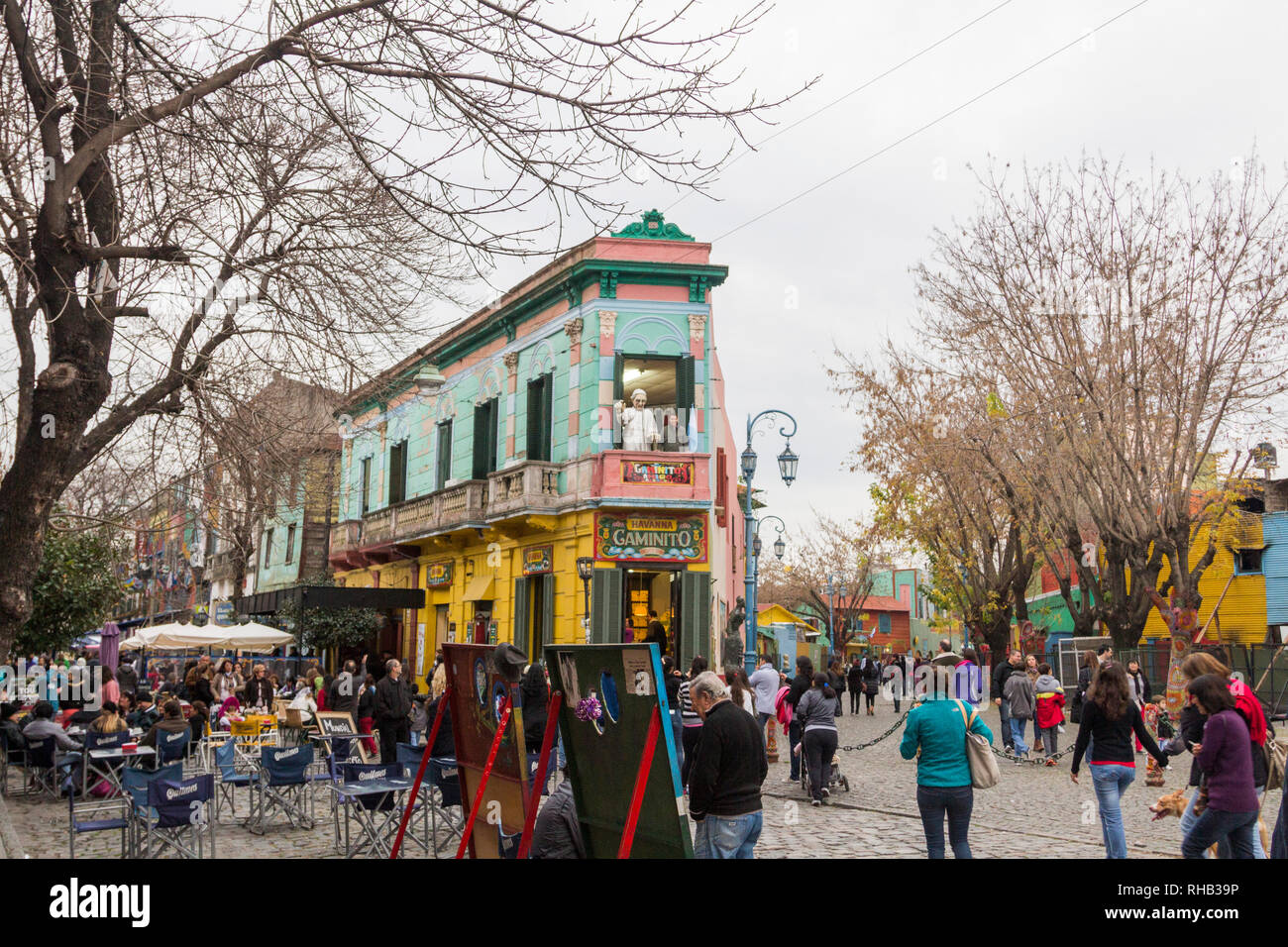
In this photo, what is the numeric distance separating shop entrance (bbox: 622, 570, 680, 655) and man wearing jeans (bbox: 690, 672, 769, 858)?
16580 millimetres

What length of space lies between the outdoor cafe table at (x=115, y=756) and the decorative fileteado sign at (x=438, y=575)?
15.4m

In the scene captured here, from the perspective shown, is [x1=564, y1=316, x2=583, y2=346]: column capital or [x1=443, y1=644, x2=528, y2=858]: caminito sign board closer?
[x1=443, y1=644, x2=528, y2=858]: caminito sign board

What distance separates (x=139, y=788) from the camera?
852 centimetres

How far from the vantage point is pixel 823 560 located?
60.1 meters

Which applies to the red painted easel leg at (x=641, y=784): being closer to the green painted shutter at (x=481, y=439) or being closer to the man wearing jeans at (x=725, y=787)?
the man wearing jeans at (x=725, y=787)

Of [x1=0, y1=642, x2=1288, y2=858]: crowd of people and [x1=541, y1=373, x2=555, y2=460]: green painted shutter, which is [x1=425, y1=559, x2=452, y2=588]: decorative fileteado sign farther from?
[x1=0, y1=642, x2=1288, y2=858]: crowd of people

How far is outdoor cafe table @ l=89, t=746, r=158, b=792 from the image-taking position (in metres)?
11.1

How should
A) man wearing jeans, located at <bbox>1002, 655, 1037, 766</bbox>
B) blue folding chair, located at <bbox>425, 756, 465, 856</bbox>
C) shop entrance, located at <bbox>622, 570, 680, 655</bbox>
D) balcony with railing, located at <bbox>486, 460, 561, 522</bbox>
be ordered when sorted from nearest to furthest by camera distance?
blue folding chair, located at <bbox>425, 756, 465, 856</bbox> < man wearing jeans, located at <bbox>1002, 655, 1037, 766</bbox> < shop entrance, located at <bbox>622, 570, 680, 655</bbox> < balcony with railing, located at <bbox>486, 460, 561, 522</bbox>

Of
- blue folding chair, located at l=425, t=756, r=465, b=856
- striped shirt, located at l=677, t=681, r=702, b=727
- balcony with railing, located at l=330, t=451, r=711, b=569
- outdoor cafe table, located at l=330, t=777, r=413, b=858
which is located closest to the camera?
outdoor cafe table, located at l=330, t=777, r=413, b=858

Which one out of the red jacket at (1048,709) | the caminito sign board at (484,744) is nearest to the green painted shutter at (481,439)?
the red jacket at (1048,709)

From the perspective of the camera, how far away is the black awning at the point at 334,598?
2353 centimetres

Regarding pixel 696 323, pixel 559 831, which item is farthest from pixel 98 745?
pixel 696 323

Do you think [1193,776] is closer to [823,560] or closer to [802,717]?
[802,717]

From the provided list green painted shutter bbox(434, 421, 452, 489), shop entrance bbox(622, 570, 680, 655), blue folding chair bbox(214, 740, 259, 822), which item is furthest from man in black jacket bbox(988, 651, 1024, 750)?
green painted shutter bbox(434, 421, 452, 489)
